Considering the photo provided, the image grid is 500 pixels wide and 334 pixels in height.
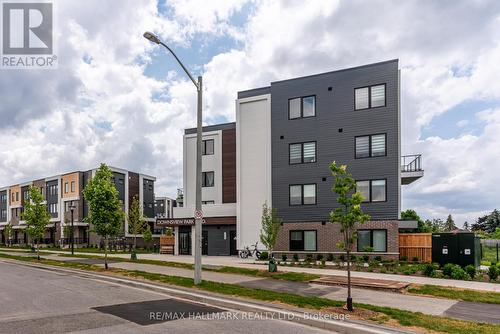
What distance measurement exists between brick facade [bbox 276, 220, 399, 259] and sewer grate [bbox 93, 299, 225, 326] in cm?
1705

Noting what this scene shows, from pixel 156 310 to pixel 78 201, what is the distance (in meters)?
50.3

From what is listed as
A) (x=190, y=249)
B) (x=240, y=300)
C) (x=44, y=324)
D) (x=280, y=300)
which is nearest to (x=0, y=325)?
(x=44, y=324)

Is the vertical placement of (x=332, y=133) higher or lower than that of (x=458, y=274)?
higher

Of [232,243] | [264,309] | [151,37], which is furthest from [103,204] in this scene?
[264,309]

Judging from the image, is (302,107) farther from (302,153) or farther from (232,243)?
(232,243)

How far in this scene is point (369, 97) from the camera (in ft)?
90.1

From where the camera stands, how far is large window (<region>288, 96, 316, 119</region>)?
2958 centimetres

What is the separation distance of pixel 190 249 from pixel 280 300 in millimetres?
24286

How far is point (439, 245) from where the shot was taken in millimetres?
21984

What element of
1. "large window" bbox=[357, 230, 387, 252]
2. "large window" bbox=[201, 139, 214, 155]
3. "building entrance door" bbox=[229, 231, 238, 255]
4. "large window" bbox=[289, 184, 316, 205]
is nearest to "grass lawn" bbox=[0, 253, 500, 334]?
"large window" bbox=[357, 230, 387, 252]

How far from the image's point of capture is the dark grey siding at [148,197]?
206 ft

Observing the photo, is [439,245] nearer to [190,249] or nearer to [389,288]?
[389,288]

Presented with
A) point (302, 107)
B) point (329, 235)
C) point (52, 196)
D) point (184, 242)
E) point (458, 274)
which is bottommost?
point (184, 242)

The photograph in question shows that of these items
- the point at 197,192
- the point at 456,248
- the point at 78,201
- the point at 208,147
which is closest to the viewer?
the point at 197,192
